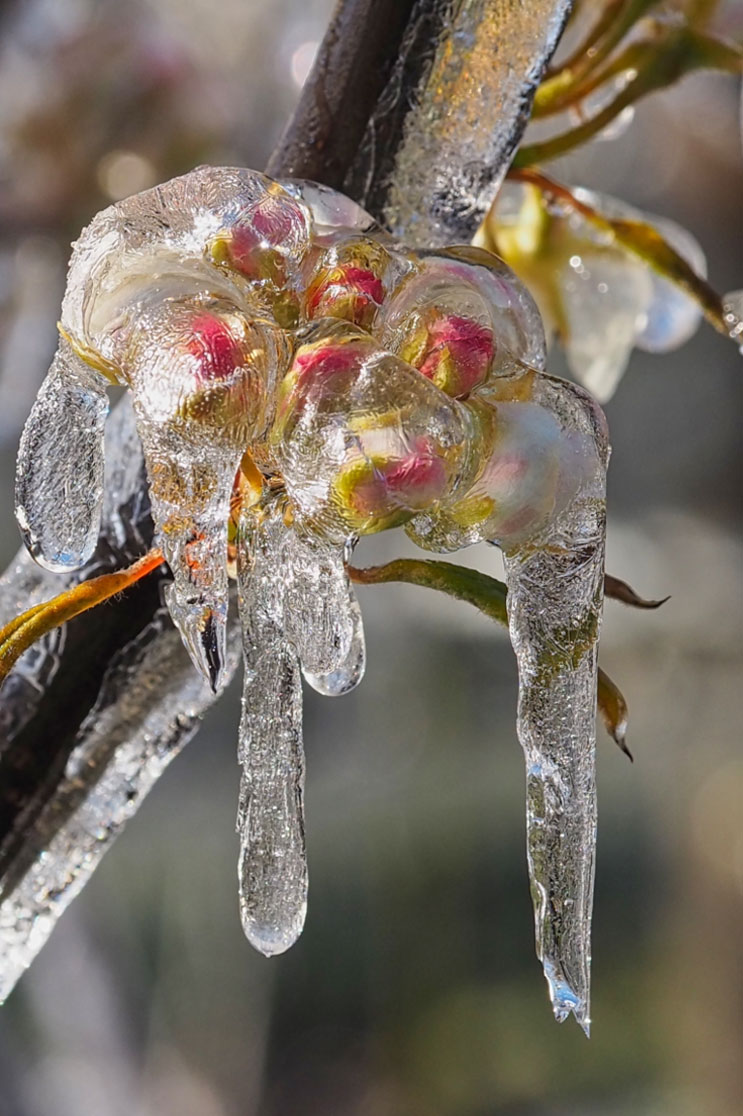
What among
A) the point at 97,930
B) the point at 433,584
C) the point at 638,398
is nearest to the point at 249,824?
the point at 433,584

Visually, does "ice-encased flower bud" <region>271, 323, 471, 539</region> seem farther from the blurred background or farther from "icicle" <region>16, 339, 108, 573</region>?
the blurred background

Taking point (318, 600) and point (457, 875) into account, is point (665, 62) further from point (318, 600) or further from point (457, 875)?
point (457, 875)

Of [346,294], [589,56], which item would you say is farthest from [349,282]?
[589,56]

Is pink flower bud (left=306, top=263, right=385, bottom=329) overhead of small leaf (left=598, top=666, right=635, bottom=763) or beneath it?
overhead

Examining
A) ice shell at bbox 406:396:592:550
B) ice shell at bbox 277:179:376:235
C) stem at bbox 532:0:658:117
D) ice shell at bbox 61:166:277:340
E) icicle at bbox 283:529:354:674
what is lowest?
icicle at bbox 283:529:354:674

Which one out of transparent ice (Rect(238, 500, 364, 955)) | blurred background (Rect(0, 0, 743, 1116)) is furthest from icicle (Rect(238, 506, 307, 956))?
blurred background (Rect(0, 0, 743, 1116))

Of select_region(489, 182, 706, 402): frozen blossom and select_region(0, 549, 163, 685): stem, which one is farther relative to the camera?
select_region(489, 182, 706, 402): frozen blossom

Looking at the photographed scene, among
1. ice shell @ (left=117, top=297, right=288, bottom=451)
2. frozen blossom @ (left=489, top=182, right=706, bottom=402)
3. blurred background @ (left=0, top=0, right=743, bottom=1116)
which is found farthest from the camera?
blurred background @ (left=0, top=0, right=743, bottom=1116)

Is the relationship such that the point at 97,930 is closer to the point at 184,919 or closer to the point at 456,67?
the point at 184,919
